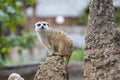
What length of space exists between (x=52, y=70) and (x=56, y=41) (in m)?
0.93

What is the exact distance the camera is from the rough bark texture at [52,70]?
645cm

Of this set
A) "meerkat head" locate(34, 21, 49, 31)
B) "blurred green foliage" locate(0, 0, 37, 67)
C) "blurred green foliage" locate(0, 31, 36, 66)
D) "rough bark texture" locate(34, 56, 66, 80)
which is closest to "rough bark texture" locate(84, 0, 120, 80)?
"rough bark texture" locate(34, 56, 66, 80)

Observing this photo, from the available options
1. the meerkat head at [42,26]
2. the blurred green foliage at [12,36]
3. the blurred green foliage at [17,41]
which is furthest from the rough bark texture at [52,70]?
the blurred green foliage at [17,41]

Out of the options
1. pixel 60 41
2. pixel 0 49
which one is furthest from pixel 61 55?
pixel 0 49

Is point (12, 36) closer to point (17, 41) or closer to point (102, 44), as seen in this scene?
point (17, 41)

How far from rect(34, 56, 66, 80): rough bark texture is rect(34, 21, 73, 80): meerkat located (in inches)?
17.6

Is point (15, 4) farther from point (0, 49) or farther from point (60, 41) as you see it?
point (60, 41)

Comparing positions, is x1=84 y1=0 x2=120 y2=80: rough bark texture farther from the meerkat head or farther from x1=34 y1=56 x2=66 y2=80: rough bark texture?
the meerkat head

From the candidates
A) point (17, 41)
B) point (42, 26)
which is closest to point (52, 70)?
point (42, 26)

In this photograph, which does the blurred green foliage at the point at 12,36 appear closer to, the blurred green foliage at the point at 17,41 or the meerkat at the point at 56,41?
the blurred green foliage at the point at 17,41

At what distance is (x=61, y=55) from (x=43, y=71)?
528 mm

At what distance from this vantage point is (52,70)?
6.49 metres

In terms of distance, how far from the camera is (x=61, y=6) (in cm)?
3666

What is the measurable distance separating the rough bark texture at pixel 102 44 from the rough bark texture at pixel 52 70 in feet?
1.17
